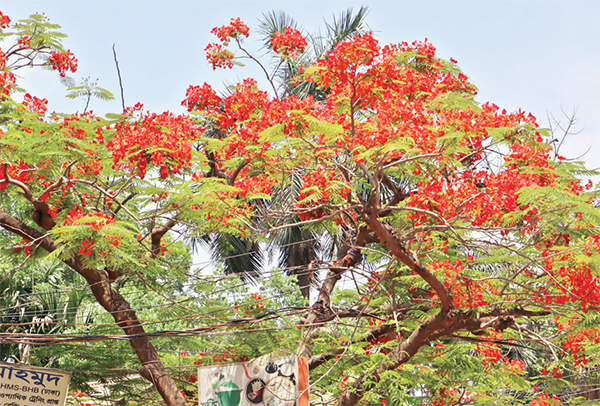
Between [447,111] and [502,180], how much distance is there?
0.98 meters

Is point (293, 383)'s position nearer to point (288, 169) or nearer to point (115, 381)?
point (288, 169)

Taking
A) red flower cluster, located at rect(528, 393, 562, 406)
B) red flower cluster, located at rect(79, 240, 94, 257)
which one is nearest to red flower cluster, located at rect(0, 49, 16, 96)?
red flower cluster, located at rect(79, 240, 94, 257)

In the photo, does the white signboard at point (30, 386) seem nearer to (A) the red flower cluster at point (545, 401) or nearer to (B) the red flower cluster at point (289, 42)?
(B) the red flower cluster at point (289, 42)

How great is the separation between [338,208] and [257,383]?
2506mm

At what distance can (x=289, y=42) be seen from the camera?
955 centimetres

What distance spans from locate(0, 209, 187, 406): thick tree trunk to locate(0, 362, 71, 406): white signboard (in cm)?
114

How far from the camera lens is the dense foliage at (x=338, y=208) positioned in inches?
240

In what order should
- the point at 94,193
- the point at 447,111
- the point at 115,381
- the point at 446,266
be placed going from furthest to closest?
the point at 115,381, the point at 94,193, the point at 446,266, the point at 447,111

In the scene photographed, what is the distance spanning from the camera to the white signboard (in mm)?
7957

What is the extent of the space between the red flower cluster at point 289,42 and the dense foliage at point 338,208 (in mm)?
26

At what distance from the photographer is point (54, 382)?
8203mm

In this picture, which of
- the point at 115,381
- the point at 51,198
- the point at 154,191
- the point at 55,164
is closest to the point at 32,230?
the point at 51,198

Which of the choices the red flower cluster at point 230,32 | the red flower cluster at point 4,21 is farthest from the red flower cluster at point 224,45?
the red flower cluster at point 4,21

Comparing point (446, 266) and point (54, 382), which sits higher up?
point (446, 266)
